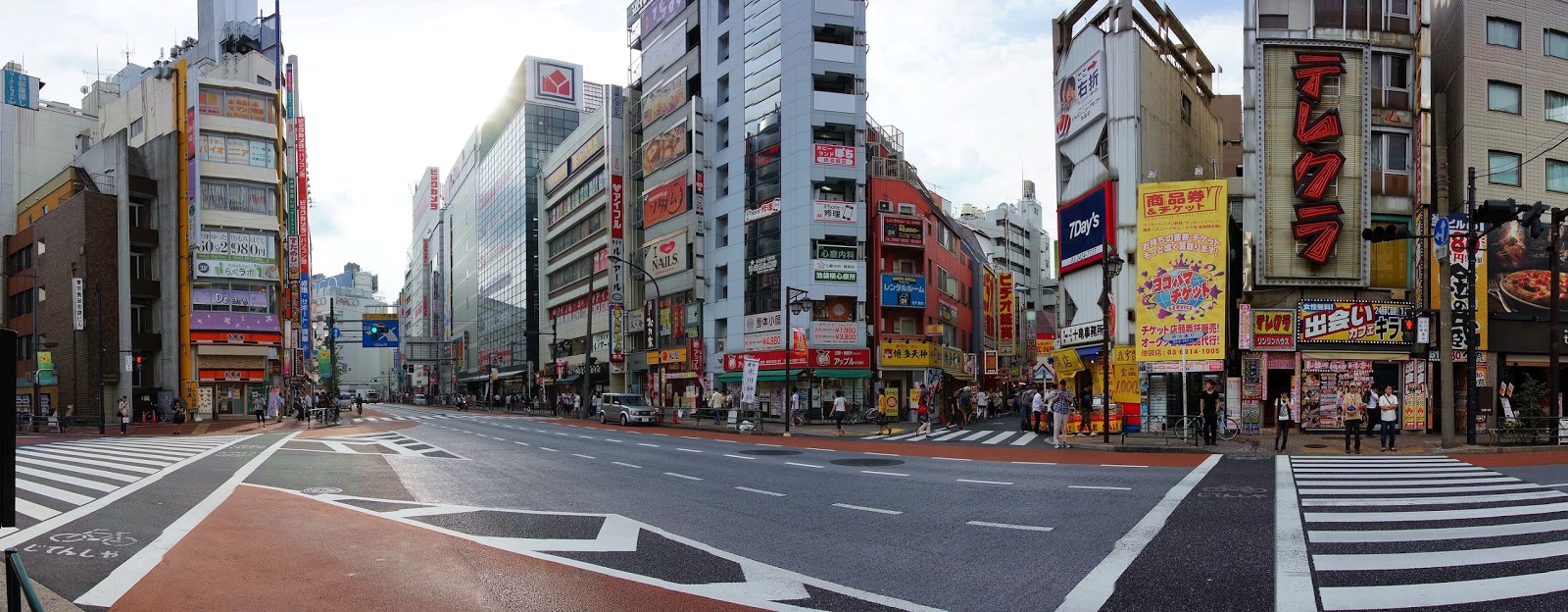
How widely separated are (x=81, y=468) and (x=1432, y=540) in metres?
25.1

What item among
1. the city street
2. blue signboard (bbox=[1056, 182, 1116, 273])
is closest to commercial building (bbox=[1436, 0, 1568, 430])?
blue signboard (bbox=[1056, 182, 1116, 273])

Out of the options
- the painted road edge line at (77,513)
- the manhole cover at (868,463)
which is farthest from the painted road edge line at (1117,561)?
the painted road edge line at (77,513)

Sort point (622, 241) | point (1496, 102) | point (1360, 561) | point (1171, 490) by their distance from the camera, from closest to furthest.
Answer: point (1360, 561), point (1171, 490), point (1496, 102), point (622, 241)

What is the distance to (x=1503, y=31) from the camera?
33.8 metres

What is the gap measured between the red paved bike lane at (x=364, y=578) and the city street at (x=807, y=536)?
0.04m

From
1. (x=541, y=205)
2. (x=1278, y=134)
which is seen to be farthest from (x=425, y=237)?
(x=1278, y=134)

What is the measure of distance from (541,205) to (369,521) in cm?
7983

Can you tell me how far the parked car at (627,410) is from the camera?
43.7 metres

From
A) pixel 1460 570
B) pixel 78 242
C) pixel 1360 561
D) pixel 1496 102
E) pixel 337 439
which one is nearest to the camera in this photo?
pixel 1460 570

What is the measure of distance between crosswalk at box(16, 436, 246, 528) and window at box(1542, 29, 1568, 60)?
4620 cm

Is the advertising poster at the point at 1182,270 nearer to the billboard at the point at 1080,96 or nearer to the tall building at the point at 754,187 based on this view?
the billboard at the point at 1080,96

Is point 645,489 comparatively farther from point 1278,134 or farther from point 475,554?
point 1278,134

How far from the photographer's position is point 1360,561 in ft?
28.3

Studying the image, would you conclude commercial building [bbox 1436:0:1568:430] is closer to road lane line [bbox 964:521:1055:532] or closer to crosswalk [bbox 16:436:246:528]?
road lane line [bbox 964:521:1055:532]
